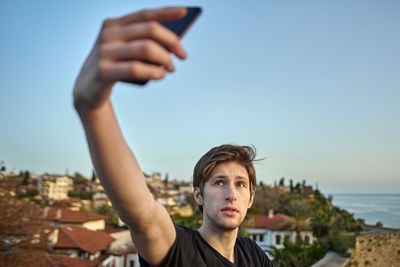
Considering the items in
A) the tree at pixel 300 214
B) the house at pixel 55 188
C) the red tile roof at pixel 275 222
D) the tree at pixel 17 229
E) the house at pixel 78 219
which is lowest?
the house at pixel 55 188

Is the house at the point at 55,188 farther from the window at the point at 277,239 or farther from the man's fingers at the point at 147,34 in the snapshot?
the man's fingers at the point at 147,34

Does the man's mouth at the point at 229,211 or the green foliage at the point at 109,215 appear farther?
the green foliage at the point at 109,215

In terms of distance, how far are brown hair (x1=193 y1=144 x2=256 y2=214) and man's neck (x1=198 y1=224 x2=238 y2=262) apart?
33 centimetres

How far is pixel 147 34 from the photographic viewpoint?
83cm

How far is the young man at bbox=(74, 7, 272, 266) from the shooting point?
0.84 meters

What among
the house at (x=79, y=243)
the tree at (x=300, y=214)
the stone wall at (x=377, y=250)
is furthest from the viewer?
the tree at (x=300, y=214)

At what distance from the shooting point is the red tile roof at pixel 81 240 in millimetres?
28456

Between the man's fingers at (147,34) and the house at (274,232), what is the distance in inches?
1728

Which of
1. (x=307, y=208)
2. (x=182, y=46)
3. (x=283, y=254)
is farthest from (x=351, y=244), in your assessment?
(x=182, y=46)

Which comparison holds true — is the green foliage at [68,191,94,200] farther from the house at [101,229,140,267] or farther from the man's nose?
the man's nose

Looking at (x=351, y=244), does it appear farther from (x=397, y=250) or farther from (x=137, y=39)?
(x=137, y=39)

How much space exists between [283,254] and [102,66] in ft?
79.6

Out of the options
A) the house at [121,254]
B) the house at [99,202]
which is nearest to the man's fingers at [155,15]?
the house at [121,254]

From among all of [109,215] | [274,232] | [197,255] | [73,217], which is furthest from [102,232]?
[197,255]
